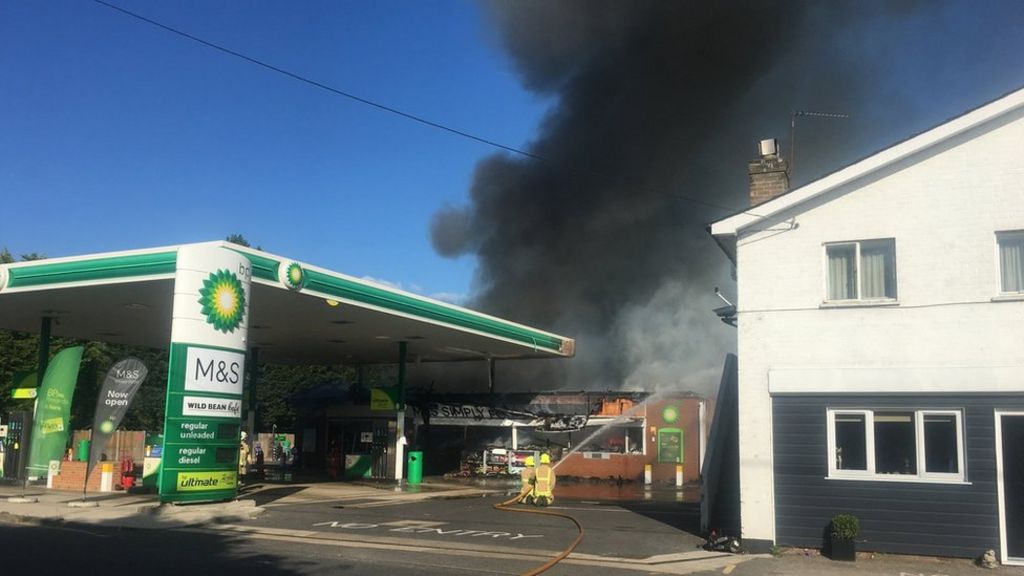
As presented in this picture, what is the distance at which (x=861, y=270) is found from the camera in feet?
40.1

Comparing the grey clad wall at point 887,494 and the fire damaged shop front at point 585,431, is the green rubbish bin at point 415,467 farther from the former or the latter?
the grey clad wall at point 887,494

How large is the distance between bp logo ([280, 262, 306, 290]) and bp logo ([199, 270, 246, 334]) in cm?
94

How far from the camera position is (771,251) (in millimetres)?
12727

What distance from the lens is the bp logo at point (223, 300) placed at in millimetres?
15266

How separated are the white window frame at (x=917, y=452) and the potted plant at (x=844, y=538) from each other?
25.5 inches

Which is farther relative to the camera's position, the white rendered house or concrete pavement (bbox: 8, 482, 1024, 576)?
the white rendered house

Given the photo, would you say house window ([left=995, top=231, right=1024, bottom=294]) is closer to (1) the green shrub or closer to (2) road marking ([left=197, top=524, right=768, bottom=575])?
(1) the green shrub

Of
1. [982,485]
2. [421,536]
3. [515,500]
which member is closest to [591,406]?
[515,500]

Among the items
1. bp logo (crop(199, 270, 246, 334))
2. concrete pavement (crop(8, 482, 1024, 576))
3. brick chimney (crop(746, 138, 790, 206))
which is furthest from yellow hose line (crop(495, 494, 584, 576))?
bp logo (crop(199, 270, 246, 334))

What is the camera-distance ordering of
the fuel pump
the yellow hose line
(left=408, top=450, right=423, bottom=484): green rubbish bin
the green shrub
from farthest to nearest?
1. (left=408, top=450, right=423, bottom=484): green rubbish bin
2. the fuel pump
3. the green shrub
4. the yellow hose line

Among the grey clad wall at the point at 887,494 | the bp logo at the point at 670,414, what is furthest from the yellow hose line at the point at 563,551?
the bp logo at the point at 670,414

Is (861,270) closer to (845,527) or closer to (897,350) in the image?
(897,350)

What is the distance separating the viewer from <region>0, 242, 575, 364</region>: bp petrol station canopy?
16.7 meters

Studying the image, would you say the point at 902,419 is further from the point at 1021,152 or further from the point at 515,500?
the point at 515,500
